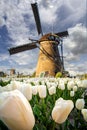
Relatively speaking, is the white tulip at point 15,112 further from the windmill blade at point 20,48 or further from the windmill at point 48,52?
the windmill blade at point 20,48

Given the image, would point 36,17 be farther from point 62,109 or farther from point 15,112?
point 15,112

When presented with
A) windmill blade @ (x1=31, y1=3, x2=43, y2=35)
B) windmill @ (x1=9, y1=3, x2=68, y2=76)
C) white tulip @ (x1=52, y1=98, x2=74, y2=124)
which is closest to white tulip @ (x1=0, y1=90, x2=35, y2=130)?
white tulip @ (x1=52, y1=98, x2=74, y2=124)

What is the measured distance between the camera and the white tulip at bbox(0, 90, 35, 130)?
1007 mm

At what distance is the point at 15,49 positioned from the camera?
2944cm

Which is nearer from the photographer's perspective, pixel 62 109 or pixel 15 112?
pixel 15 112

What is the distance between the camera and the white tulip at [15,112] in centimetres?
101

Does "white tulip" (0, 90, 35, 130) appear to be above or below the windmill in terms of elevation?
below

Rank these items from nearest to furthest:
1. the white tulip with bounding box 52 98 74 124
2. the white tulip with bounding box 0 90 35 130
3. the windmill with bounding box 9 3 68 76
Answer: the white tulip with bounding box 0 90 35 130 < the white tulip with bounding box 52 98 74 124 < the windmill with bounding box 9 3 68 76

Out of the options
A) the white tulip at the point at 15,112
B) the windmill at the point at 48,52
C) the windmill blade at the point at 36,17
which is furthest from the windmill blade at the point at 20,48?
the white tulip at the point at 15,112

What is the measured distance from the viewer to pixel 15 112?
3.35 ft

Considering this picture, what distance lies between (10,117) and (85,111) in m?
0.80

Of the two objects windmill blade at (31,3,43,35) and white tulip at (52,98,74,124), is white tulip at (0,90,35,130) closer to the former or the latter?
white tulip at (52,98,74,124)

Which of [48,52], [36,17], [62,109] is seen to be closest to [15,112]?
[62,109]

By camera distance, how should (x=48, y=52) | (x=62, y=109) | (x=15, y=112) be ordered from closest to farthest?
(x=15, y=112) → (x=62, y=109) → (x=48, y=52)
